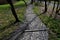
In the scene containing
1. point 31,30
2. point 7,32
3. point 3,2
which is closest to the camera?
point 7,32

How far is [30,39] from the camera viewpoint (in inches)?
314

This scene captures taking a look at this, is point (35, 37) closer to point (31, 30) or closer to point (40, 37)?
point (40, 37)

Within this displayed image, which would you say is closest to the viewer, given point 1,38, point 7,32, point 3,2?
point 1,38

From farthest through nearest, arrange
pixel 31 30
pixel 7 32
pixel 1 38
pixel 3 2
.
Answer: pixel 3 2 → pixel 31 30 → pixel 7 32 → pixel 1 38

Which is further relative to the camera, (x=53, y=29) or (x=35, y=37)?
(x=53, y=29)

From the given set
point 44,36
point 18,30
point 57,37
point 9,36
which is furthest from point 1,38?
point 57,37

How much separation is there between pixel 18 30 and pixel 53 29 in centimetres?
216

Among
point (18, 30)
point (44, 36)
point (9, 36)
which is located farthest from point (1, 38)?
point (44, 36)

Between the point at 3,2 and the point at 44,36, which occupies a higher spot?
the point at 44,36

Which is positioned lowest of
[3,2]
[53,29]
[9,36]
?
[3,2]

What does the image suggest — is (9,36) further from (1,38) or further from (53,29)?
(53,29)

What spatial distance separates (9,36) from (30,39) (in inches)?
43.8

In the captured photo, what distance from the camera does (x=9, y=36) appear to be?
26.8 ft

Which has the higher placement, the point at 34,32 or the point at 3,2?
the point at 34,32
